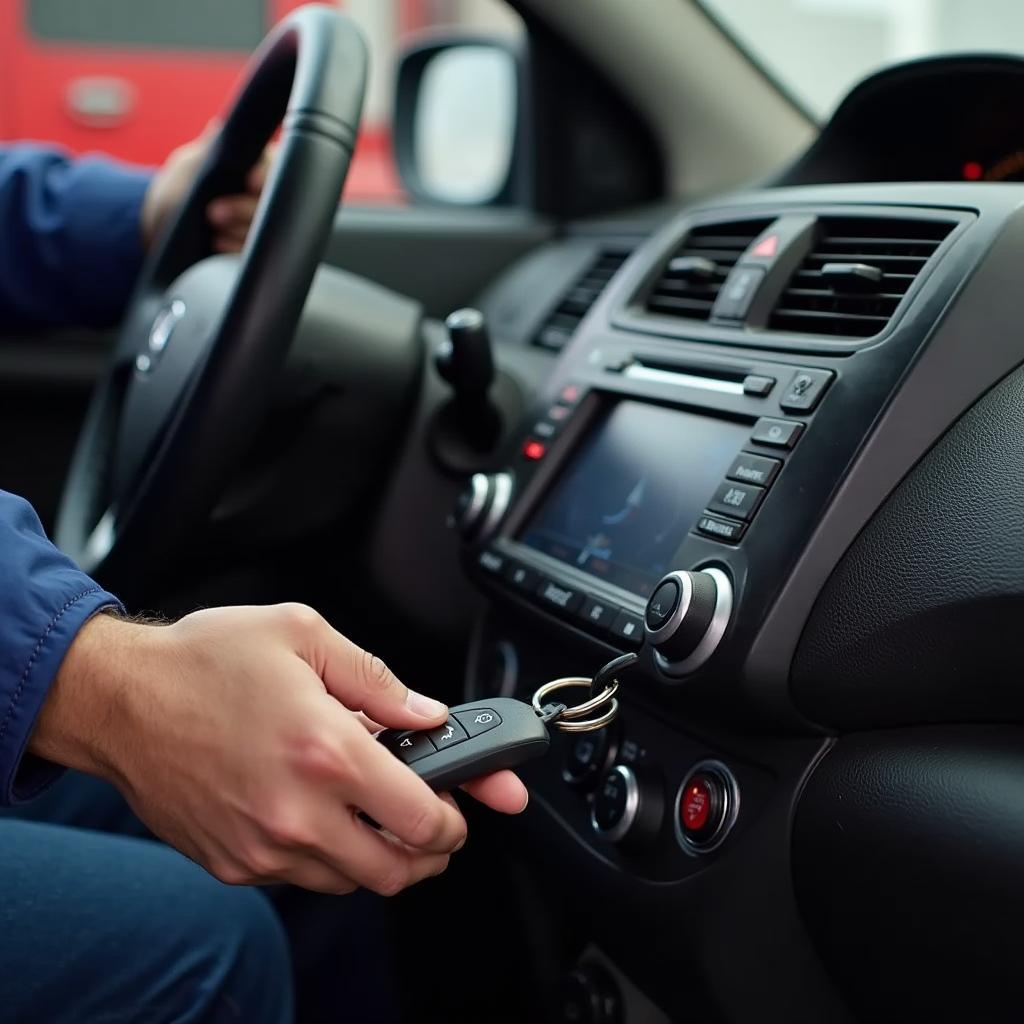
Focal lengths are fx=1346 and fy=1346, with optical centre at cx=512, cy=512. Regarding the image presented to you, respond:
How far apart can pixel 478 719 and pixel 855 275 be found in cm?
41

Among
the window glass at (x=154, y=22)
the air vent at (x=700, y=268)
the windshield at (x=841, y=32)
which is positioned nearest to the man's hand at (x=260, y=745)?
the air vent at (x=700, y=268)

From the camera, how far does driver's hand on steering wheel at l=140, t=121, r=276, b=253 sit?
4.41 ft

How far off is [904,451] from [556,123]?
1.12 m

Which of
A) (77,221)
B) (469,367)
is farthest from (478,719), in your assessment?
(77,221)

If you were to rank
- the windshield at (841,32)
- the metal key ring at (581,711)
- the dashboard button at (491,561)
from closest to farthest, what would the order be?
the metal key ring at (581,711) < the dashboard button at (491,561) < the windshield at (841,32)

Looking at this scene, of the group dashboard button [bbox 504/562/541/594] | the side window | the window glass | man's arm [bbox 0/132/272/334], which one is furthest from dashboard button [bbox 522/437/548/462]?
the window glass

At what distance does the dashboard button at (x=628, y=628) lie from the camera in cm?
86

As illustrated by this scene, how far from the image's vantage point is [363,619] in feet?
4.49

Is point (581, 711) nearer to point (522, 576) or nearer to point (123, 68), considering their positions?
point (522, 576)

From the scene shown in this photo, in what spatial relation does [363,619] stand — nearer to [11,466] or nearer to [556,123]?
[11,466]

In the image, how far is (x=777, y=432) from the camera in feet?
2.81

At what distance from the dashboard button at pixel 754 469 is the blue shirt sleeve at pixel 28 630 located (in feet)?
1.28

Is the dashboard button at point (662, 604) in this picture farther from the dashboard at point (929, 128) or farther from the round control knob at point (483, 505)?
the dashboard at point (929, 128)

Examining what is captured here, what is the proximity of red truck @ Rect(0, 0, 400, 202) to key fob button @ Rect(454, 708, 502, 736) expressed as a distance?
258 cm
